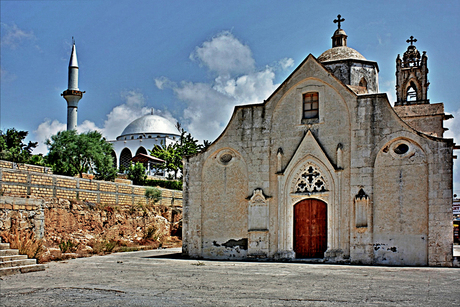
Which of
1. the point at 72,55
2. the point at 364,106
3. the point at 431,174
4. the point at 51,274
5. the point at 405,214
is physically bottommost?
the point at 51,274

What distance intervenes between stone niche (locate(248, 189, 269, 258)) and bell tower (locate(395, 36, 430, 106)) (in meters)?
15.9

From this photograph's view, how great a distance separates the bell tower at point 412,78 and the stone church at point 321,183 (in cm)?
1122

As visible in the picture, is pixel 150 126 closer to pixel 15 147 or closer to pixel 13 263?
pixel 15 147

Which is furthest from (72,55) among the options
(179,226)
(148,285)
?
(148,285)

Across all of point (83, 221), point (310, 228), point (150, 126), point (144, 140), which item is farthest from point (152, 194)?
point (150, 126)

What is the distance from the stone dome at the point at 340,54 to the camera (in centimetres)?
2339

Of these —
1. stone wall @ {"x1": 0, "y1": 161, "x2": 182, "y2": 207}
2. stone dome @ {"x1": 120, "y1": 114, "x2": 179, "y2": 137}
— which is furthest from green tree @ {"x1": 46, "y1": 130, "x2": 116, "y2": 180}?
stone dome @ {"x1": 120, "y1": 114, "x2": 179, "y2": 137}

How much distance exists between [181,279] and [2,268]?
5.66 meters

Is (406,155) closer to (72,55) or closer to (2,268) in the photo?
(2,268)

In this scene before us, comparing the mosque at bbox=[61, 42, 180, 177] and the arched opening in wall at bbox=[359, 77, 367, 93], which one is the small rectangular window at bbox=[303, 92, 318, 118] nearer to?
the arched opening in wall at bbox=[359, 77, 367, 93]

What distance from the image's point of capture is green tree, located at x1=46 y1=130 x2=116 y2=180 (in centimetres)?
4587

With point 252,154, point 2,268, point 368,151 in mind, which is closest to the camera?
point 2,268

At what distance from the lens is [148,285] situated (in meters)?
11.8

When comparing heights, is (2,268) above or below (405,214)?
below
